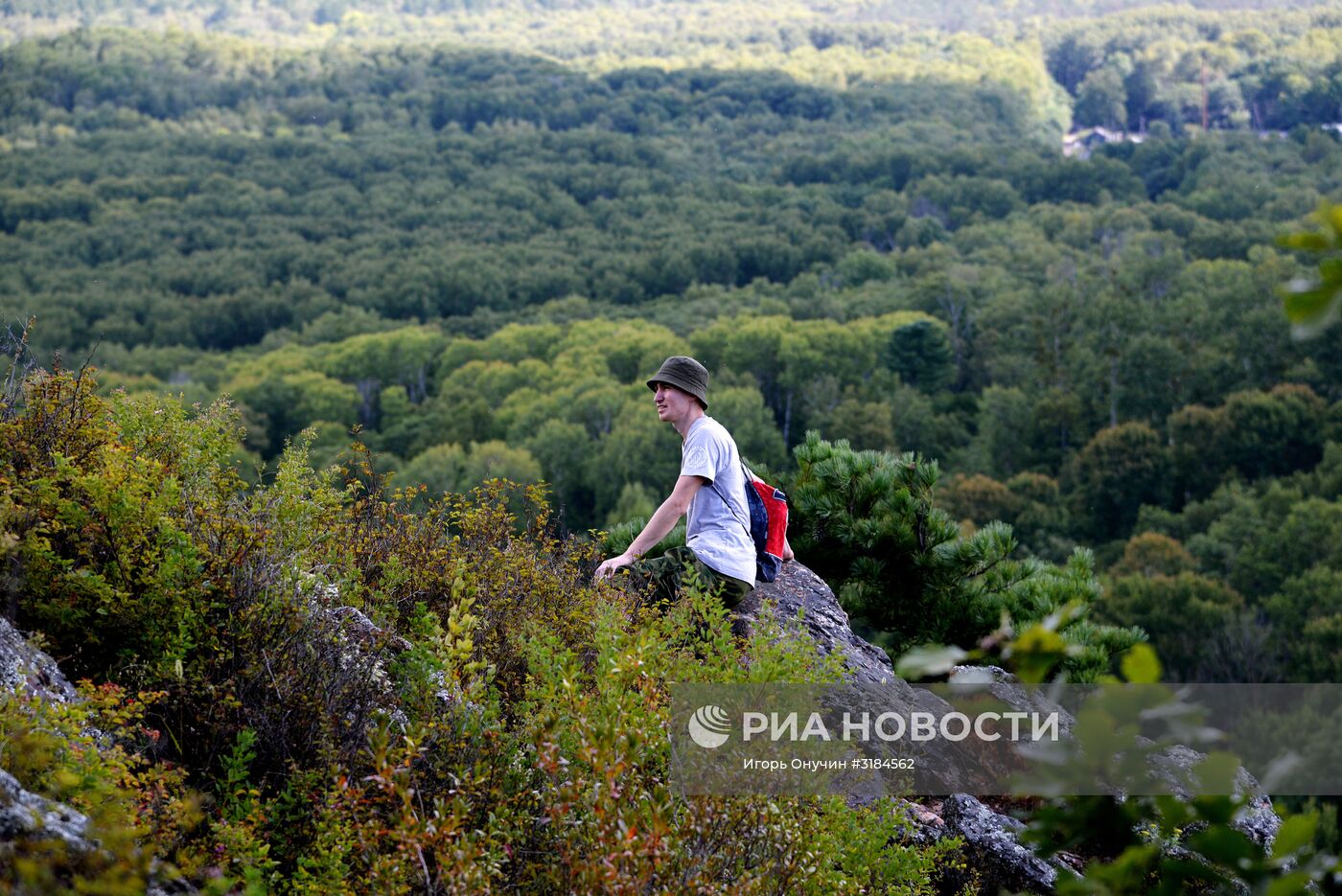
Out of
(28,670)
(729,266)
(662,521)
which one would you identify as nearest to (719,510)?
(662,521)

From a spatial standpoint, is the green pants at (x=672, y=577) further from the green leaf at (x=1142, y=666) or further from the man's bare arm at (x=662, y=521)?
the green leaf at (x=1142, y=666)

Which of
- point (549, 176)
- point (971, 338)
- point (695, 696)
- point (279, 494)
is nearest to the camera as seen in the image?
point (695, 696)

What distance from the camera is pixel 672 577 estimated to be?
5.40 metres

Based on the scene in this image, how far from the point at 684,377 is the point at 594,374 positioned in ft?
198

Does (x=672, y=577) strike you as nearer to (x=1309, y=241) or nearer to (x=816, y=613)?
(x=816, y=613)

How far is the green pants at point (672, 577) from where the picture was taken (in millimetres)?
5234

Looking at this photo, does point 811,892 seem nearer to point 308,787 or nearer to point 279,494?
point 308,787

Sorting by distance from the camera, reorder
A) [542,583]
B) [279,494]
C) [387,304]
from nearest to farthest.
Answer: [279,494], [542,583], [387,304]

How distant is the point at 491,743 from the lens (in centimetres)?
343

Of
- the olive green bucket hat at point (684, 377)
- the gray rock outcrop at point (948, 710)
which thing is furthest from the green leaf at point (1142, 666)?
the olive green bucket hat at point (684, 377)

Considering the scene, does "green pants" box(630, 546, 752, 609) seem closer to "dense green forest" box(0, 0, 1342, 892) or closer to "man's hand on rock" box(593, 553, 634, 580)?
"man's hand on rock" box(593, 553, 634, 580)

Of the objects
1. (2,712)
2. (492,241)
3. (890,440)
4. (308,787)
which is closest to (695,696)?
(308,787)

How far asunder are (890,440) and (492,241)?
225ft

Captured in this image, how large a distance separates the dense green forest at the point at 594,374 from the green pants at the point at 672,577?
41 centimetres
